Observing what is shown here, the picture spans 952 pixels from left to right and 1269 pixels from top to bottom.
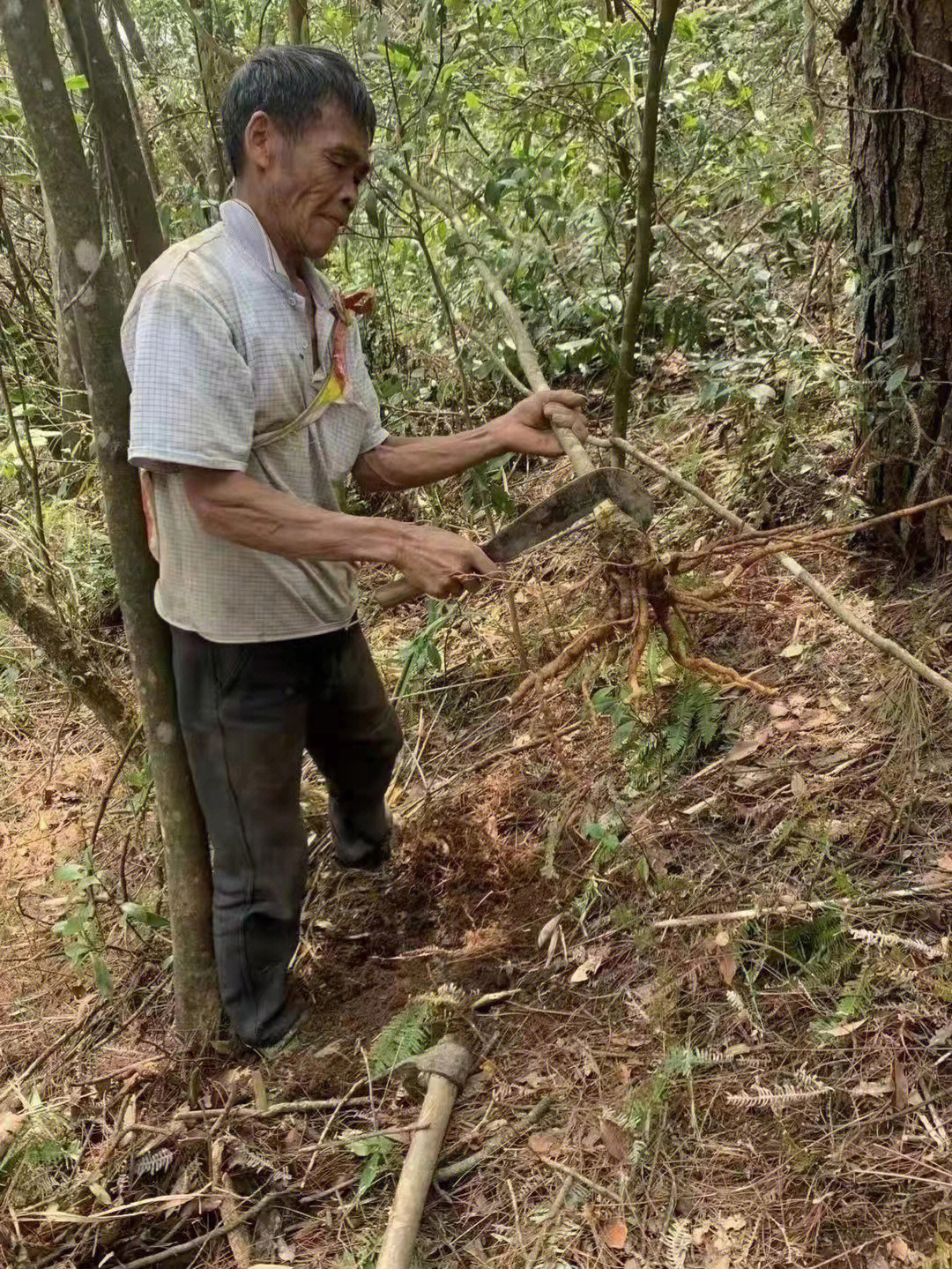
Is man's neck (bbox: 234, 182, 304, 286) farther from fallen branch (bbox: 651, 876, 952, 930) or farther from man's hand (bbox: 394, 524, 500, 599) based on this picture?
fallen branch (bbox: 651, 876, 952, 930)

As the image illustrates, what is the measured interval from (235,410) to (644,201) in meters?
1.38

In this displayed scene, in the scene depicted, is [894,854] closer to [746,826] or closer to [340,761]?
[746,826]

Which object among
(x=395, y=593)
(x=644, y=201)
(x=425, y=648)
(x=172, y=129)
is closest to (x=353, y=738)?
(x=425, y=648)

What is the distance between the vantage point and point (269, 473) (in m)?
2.36

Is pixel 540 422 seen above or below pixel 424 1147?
above

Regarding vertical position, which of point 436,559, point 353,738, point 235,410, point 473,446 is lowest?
point 353,738

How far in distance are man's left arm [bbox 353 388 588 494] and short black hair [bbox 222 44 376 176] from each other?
0.79 metres

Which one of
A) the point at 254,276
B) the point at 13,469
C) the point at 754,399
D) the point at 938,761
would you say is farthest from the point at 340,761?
the point at 13,469

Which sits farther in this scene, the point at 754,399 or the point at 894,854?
the point at 754,399

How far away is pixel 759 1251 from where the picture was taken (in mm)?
1781

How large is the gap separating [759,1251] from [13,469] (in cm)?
434

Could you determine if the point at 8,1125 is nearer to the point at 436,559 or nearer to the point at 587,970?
the point at 587,970

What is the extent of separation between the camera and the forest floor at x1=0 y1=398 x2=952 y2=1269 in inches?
75.5

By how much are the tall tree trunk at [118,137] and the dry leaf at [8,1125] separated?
2.05 m
